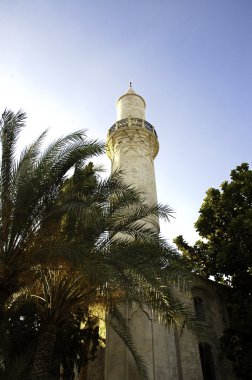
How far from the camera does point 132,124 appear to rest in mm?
19000

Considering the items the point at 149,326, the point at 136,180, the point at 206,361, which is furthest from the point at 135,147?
the point at 206,361

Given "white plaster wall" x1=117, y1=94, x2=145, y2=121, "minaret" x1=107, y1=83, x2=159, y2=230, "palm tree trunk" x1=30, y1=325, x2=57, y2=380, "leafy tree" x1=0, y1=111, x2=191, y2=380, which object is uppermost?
"white plaster wall" x1=117, y1=94, x2=145, y2=121

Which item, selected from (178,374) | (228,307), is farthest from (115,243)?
(228,307)

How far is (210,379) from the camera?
1327cm

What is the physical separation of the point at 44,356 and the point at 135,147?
11.9 meters

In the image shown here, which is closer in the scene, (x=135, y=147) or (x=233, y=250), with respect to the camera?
(x=233, y=250)

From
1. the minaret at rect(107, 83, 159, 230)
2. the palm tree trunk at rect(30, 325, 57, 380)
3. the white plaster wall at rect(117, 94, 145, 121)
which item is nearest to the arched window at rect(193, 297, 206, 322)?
the minaret at rect(107, 83, 159, 230)

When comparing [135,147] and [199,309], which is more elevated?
[135,147]

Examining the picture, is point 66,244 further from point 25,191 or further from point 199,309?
point 199,309

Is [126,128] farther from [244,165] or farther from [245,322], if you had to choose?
[245,322]

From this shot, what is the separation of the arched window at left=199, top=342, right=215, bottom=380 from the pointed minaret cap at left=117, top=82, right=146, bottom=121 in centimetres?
1212

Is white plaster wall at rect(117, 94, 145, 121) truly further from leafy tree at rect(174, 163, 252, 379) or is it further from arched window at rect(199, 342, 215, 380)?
arched window at rect(199, 342, 215, 380)

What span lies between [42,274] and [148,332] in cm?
502

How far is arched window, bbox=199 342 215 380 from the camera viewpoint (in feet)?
43.9
